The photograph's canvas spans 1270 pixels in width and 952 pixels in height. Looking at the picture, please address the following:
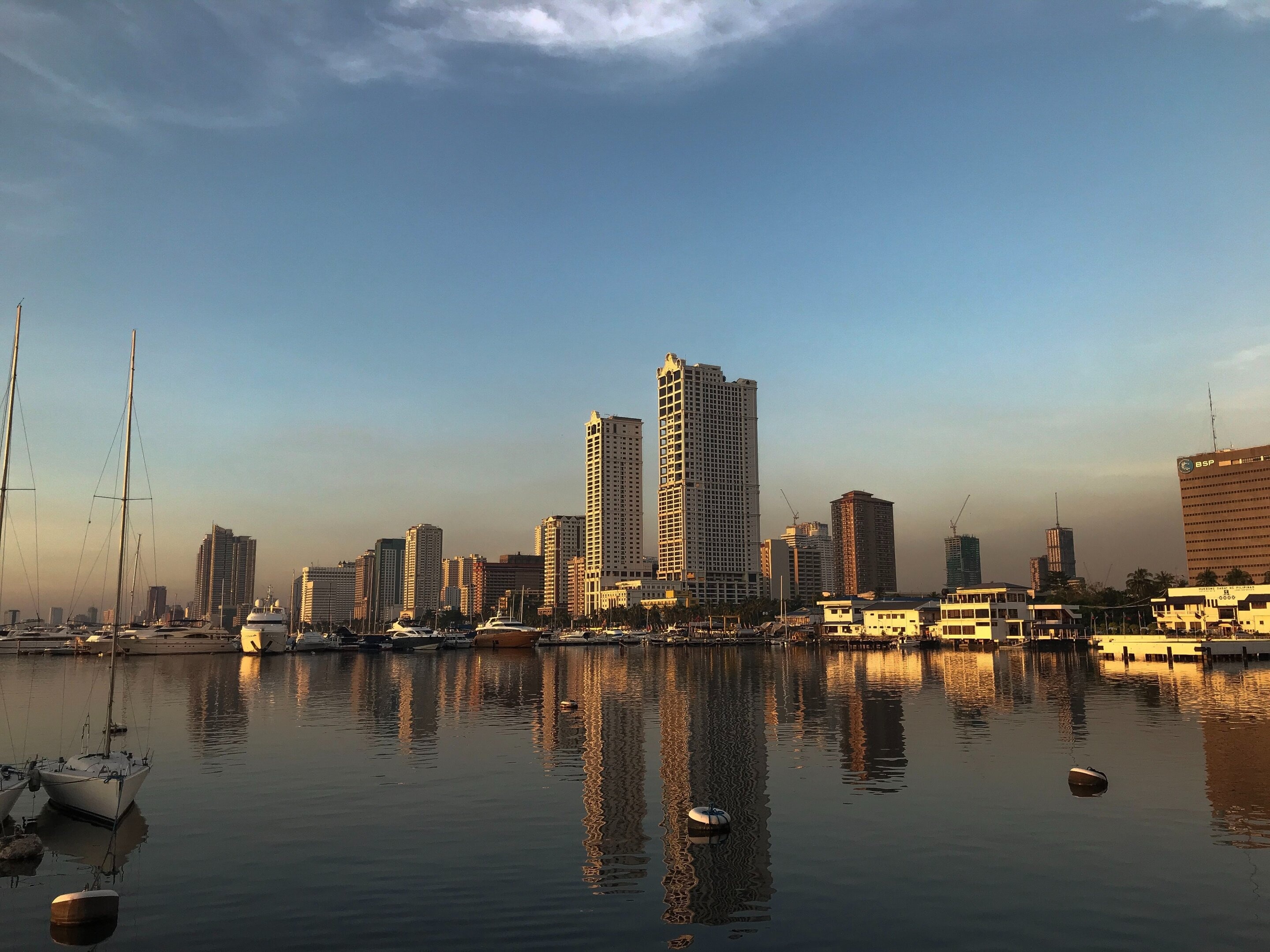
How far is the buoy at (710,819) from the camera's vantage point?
3488 centimetres

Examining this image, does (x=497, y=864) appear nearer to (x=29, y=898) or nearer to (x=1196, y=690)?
(x=29, y=898)

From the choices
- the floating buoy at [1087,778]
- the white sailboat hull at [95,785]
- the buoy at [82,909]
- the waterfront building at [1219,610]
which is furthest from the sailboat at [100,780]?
the waterfront building at [1219,610]

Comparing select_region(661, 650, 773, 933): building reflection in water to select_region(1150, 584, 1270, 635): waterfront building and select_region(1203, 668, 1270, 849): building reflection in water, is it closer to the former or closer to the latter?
select_region(1203, 668, 1270, 849): building reflection in water

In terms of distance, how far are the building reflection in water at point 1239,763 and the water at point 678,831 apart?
0.90 feet

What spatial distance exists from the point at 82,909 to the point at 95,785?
12969mm

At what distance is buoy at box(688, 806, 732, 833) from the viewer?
114ft

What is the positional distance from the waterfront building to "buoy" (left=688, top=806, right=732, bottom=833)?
164 meters

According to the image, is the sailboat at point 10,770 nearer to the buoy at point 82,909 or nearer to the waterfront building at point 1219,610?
the buoy at point 82,909

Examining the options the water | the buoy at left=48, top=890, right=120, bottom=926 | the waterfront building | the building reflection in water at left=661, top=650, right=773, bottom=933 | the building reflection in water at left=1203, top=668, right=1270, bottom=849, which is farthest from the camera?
the waterfront building

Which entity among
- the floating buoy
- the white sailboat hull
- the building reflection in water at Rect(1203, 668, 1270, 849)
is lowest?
the building reflection in water at Rect(1203, 668, 1270, 849)

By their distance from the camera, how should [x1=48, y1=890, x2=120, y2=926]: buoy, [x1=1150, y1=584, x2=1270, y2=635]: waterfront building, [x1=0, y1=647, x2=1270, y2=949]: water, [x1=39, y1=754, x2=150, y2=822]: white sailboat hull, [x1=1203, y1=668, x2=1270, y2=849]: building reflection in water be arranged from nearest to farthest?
[x1=0, y1=647, x2=1270, y2=949]: water < [x1=48, y1=890, x2=120, y2=926]: buoy < [x1=1203, y1=668, x2=1270, y2=849]: building reflection in water < [x1=39, y1=754, x2=150, y2=822]: white sailboat hull < [x1=1150, y1=584, x2=1270, y2=635]: waterfront building

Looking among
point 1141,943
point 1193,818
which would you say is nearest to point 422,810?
point 1141,943

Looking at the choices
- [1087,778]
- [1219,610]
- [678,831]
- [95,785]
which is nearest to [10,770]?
[95,785]

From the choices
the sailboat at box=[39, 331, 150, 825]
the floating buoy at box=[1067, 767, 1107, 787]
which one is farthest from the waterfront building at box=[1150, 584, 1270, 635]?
the sailboat at box=[39, 331, 150, 825]
